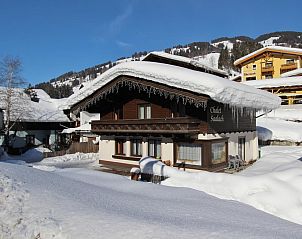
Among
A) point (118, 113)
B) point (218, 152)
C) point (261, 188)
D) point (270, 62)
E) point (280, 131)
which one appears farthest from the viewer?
point (270, 62)

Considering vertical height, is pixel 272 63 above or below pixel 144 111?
above

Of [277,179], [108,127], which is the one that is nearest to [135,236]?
[277,179]

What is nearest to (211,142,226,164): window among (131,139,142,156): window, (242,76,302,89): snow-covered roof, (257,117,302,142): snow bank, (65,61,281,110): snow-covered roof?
(65,61,281,110): snow-covered roof

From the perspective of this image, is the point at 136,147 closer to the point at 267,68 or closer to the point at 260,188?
the point at 260,188

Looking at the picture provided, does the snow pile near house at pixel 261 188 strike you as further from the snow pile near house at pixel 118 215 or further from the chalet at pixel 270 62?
the chalet at pixel 270 62

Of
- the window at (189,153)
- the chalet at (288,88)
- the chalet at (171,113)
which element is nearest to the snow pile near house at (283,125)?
Answer: the chalet at (288,88)

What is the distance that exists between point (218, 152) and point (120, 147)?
671 cm

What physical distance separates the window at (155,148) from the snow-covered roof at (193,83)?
3.88 meters

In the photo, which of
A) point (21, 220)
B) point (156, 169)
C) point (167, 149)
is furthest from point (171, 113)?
point (21, 220)

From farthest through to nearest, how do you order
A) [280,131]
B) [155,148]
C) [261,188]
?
[280,131] < [155,148] < [261,188]

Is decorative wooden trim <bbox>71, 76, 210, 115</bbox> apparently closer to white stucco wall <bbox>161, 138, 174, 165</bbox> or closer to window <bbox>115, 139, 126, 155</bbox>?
white stucco wall <bbox>161, 138, 174, 165</bbox>

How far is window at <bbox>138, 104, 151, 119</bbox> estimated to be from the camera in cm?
1754

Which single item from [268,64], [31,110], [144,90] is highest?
[268,64]

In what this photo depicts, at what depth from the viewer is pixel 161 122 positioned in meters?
15.4
